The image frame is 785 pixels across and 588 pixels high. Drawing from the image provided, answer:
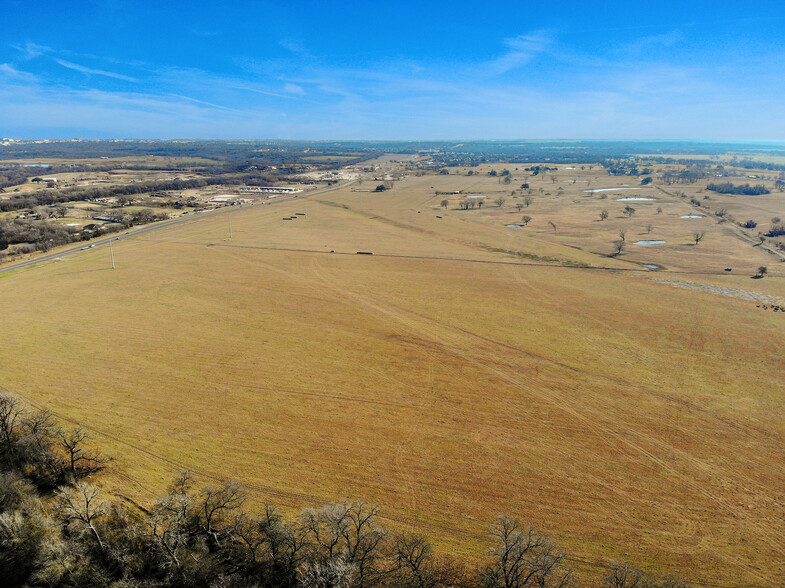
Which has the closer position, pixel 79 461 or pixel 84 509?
pixel 84 509

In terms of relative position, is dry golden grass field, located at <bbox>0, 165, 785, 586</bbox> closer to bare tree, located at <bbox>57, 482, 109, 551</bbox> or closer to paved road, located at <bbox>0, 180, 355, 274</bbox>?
bare tree, located at <bbox>57, 482, 109, 551</bbox>

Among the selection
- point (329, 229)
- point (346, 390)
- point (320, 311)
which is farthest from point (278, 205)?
point (346, 390)

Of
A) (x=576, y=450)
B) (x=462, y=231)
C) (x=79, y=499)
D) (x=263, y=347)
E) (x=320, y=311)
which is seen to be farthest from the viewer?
(x=462, y=231)

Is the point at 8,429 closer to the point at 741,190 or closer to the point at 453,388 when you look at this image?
the point at 453,388

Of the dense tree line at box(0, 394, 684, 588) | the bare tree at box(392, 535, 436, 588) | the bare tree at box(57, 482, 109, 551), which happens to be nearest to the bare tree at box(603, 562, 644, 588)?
the dense tree line at box(0, 394, 684, 588)

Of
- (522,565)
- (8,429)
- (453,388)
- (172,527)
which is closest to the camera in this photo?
(522,565)

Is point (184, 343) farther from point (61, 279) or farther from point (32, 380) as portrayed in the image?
point (61, 279)

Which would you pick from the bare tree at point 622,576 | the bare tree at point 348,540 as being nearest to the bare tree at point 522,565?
the bare tree at point 622,576

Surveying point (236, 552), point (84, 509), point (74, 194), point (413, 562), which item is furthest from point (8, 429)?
point (74, 194)
